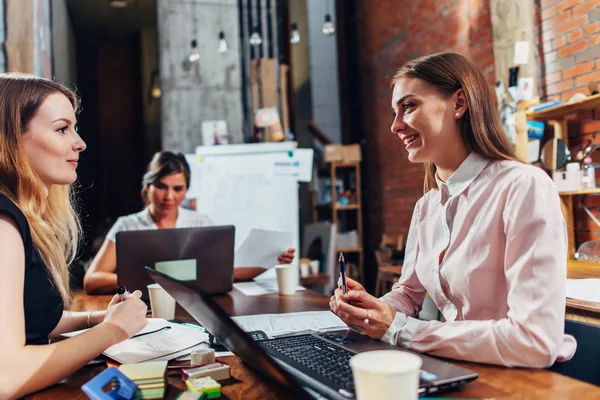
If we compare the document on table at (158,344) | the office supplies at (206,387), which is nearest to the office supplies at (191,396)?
the office supplies at (206,387)

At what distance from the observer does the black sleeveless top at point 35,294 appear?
102 cm

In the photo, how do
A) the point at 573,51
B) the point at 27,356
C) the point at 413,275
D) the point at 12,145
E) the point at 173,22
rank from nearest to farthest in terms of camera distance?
the point at 27,356 < the point at 12,145 < the point at 413,275 < the point at 573,51 < the point at 173,22

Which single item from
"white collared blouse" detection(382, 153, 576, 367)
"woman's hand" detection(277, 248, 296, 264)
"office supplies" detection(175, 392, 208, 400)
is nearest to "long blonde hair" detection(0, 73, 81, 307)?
"office supplies" detection(175, 392, 208, 400)

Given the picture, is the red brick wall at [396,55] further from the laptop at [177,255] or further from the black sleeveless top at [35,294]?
the black sleeveless top at [35,294]

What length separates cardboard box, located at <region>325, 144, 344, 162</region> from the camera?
5535 millimetres

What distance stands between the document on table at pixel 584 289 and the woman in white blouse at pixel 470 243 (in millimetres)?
840

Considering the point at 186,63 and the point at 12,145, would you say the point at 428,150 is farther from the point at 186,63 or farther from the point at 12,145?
the point at 186,63

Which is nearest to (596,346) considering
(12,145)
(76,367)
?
(76,367)

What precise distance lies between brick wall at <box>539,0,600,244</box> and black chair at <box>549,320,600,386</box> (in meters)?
2.40

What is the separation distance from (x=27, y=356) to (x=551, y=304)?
3.24ft

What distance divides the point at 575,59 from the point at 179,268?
298cm

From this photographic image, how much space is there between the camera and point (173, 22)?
4875 millimetres

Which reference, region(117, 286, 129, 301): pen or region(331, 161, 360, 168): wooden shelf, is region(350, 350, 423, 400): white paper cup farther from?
region(331, 161, 360, 168): wooden shelf

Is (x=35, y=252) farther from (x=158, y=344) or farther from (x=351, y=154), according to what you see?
(x=351, y=154)
